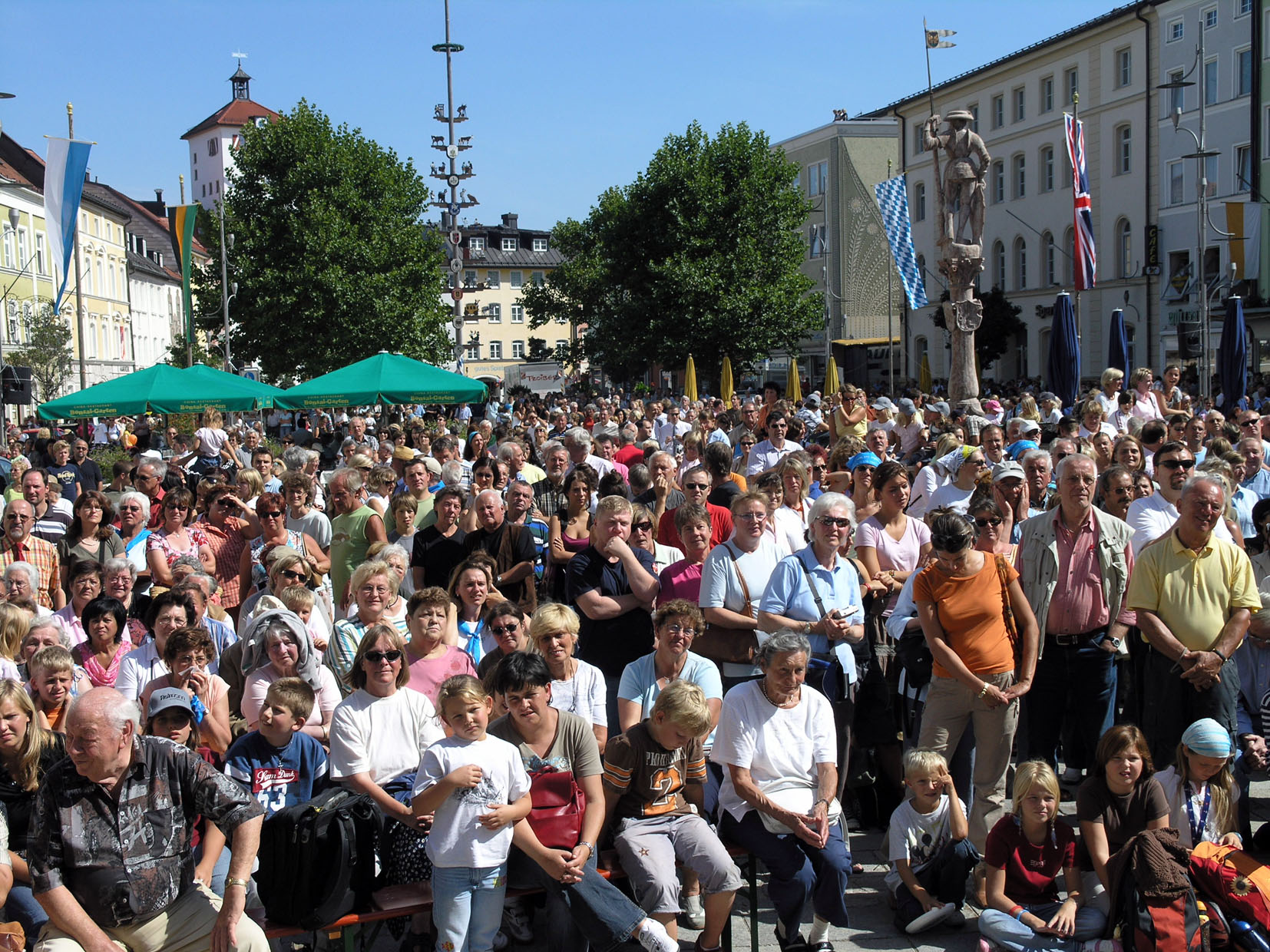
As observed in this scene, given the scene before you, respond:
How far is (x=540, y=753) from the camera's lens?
497 centimetres

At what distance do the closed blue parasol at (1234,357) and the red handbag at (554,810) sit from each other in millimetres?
16551

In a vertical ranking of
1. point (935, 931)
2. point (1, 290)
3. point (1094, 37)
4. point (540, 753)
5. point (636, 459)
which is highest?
point (1094, 37)

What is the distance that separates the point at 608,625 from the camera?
6570 millimetres

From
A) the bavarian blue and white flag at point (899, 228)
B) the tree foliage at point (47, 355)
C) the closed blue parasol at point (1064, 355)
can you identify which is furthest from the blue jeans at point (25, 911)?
the tree foliage at point (47, 355)

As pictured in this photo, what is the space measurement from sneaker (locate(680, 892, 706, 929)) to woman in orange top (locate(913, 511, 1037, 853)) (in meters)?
1.36

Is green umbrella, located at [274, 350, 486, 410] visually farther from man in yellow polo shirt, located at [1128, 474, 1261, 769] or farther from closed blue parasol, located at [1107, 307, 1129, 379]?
man in yellow polo shirt, located at [1128, 474, 1261, 769]

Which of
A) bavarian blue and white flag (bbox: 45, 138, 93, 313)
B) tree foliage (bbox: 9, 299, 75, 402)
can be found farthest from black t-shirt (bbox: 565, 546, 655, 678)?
tree foliage (bbox: 9, 299, 75, 402)

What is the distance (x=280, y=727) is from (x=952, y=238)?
1689cm

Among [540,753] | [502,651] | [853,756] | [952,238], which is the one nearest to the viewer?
[540,753]

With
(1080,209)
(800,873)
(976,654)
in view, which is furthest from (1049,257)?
(800,873)

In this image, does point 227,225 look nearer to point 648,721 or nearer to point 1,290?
point 1,290

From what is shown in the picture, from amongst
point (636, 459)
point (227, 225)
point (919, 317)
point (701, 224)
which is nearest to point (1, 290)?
point (227, 225)

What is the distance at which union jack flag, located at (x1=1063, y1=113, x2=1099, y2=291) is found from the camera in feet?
69.0

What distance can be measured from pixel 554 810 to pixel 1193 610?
11.0ft
